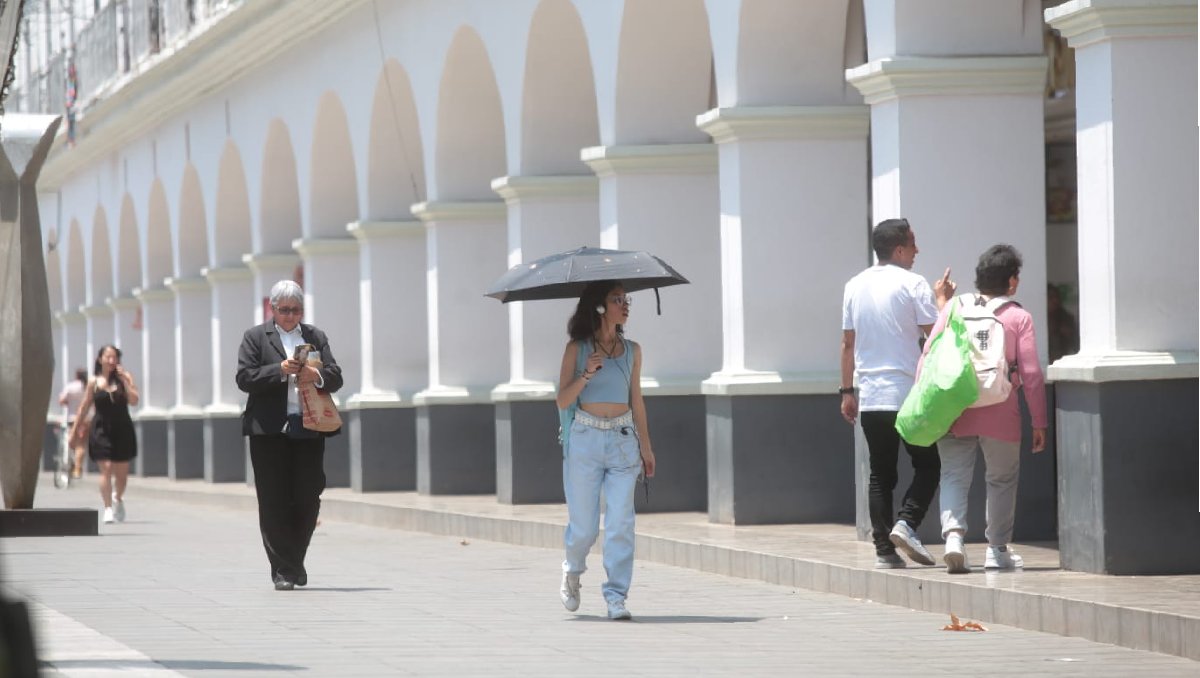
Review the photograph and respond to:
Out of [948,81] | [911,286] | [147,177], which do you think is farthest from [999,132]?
[147,177]

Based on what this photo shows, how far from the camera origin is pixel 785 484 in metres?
15.3

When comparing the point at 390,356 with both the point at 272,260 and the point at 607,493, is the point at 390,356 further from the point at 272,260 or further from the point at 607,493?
the point at 607,493

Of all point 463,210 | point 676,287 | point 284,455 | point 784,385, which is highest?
point 463,210

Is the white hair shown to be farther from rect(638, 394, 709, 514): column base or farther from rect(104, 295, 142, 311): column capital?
rect(104, 295, 142, 311): column capital

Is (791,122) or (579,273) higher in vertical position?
(791,122)

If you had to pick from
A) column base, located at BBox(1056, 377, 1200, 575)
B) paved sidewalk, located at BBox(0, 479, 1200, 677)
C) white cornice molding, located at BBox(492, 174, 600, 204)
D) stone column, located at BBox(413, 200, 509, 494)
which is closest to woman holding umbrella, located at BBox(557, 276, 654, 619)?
paved sidewalk, located at BBox(0, 479, 1200, 677)

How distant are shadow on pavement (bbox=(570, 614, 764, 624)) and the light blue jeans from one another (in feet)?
0.55

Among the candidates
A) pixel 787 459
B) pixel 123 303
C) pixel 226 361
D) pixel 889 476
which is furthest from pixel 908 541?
pixel 123 303

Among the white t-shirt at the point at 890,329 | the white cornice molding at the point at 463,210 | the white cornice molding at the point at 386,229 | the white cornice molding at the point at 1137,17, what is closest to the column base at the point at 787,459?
the white t-shirt at the point at 890,329

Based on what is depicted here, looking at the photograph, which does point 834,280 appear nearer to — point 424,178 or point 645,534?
point 645,534

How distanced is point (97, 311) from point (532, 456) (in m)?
22.9

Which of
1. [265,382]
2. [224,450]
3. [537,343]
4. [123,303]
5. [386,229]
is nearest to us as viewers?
[265,382]

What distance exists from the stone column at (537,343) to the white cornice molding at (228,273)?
38.5 ft

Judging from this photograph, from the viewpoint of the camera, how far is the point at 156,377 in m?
35.8
